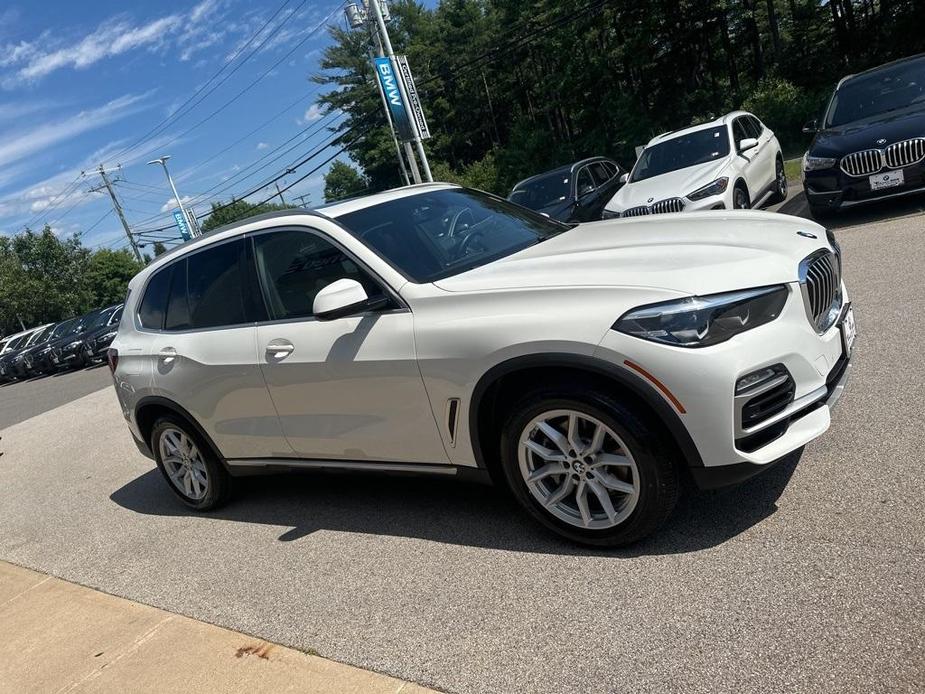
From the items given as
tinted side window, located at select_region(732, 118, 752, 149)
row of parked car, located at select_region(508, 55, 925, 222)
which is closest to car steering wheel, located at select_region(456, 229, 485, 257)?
row of parked car, located at select_region(508, 55, 925, 222)

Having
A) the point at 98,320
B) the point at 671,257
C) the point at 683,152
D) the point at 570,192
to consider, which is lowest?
the point at 671,257

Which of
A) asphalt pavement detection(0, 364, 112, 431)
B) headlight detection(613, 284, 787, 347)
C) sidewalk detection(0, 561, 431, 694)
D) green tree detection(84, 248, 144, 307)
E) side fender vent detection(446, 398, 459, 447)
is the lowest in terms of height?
sidewalk detection(0, 561, 431, 694)

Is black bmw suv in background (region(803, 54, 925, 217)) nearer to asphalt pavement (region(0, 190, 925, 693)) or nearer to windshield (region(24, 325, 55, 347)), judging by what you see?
asphalt pavement (region(0, 190, 925, 693))

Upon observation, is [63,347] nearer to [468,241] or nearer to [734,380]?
[468,241]

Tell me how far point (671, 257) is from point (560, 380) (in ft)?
2.48

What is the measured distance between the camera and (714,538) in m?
3.16

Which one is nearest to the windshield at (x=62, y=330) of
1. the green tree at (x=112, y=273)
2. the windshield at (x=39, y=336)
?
the windshield at (x=39, y=336)

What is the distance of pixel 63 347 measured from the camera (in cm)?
2252

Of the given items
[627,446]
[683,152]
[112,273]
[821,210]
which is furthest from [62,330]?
[112,273]

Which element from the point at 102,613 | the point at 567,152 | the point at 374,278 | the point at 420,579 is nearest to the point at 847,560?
the point at 420,579

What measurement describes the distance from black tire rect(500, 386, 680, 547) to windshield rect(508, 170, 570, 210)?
360 inches

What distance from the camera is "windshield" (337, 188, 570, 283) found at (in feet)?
12.3

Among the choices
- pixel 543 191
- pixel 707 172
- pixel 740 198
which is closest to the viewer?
pixel 707 172

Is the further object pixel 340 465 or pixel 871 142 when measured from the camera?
pixel 871 142
